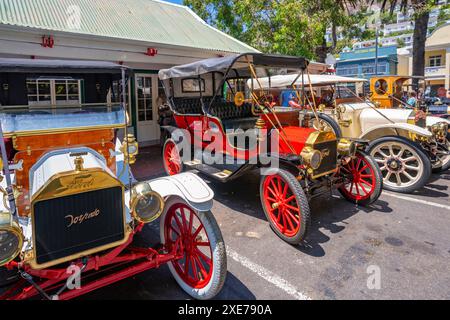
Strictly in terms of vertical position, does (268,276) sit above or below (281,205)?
below

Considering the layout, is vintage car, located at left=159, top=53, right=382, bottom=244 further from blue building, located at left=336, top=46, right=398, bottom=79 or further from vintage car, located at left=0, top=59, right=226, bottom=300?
blue building, located at left=336, top=46, right=398, bottom=79

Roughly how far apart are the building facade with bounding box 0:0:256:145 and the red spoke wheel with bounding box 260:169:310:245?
2.70 meters

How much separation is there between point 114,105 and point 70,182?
1427 mm

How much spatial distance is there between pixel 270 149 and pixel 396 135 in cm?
236

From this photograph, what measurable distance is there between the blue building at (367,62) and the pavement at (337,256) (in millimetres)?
29049

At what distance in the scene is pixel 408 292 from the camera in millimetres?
2543

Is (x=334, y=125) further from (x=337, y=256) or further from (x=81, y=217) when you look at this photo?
(x=81, y=217)

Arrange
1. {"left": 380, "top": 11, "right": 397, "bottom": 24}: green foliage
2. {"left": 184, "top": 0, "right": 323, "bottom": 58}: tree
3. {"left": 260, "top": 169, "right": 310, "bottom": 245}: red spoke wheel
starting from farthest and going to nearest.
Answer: {"left": 380, "top": 11, "right": 397, "bottom": 24}: green foliage < {"left": 184, "top": 0, "right": 323, "bottom": 58}: tree < {"left": 260, "top": 169, "right": 310, "bottom": 245}: red spoke wheel

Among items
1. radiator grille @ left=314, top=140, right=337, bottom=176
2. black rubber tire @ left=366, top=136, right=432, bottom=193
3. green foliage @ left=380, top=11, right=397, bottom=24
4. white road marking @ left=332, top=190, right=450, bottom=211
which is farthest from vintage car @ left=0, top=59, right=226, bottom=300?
green foliage @ left=380, top=11, right=397, bottom=24

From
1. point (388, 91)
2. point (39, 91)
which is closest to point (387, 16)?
point (388, 91)

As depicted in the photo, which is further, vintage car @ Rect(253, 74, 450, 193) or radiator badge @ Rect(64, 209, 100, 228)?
vintage car @ Rect(253, 74, 450, 193)

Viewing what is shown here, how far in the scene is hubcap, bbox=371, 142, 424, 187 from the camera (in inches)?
188

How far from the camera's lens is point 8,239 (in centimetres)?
177
